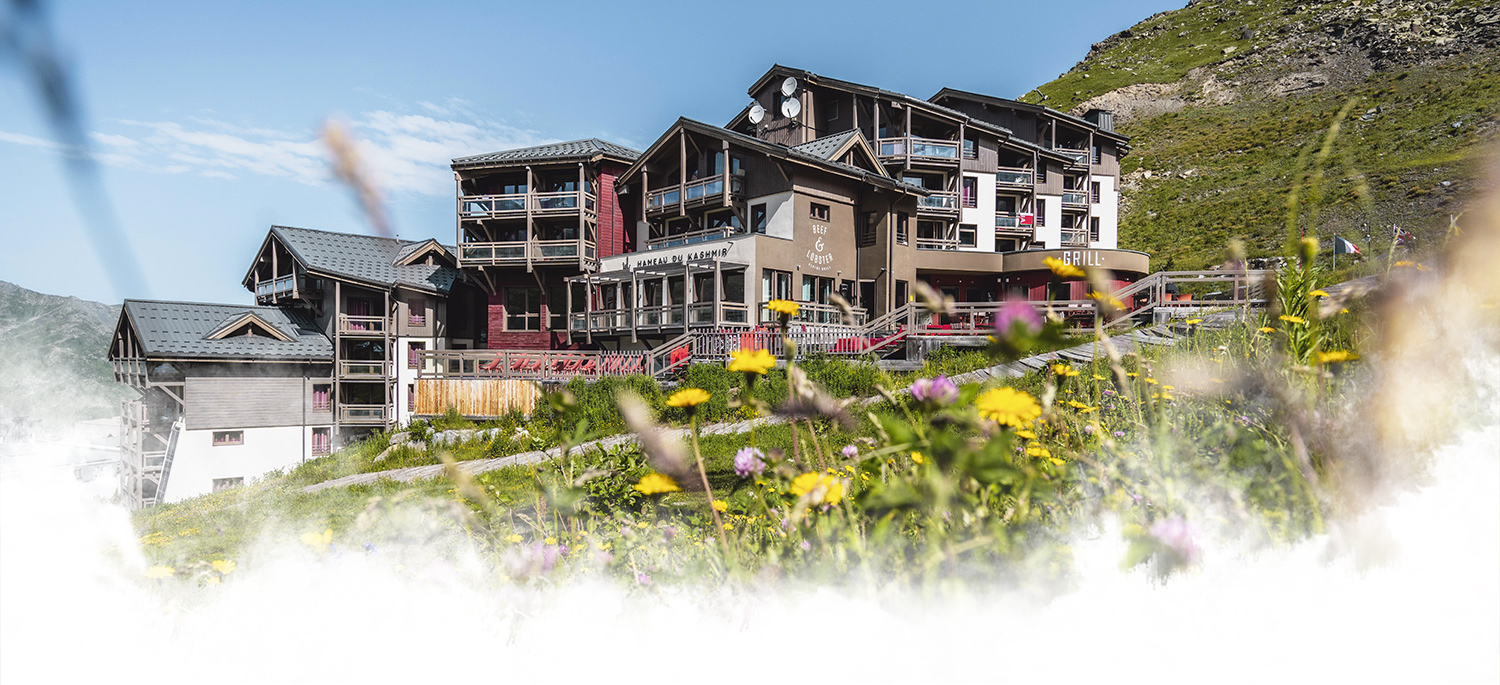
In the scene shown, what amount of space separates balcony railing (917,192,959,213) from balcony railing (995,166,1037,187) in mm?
4857

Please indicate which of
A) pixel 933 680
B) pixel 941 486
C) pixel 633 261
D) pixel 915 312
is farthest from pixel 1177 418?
pixel 633 261

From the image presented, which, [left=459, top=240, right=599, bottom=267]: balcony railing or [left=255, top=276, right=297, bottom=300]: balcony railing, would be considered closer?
[left=459, top=240, right=599, bottom=267]: balcony railing

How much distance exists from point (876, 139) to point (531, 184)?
52.7 feet

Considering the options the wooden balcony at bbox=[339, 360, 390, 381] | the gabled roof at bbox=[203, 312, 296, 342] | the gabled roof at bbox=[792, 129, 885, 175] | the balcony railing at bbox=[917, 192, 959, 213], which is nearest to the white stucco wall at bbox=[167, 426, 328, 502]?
the wooden balcony at bbox=[339, 360, 390, 381]

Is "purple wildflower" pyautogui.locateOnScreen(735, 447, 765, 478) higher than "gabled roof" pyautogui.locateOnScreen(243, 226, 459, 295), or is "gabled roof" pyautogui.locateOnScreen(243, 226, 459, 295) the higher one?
"gabled roof" pyautogui.locateOnScreen(243, 226, 459, 295)

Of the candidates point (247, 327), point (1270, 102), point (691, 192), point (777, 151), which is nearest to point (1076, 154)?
point (777, 151)

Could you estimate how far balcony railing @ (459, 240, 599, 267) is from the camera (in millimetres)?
30434

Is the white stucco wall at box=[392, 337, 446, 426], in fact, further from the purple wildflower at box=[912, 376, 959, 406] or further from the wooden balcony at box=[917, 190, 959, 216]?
the purple wildflower at box=[912, 376, 959, 406]

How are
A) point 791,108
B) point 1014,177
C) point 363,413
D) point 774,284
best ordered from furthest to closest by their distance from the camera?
1. point 1014,177
2. point 791,108
3. point 363,413
4. point 774,284

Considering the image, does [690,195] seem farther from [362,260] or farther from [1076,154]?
[1076,154]

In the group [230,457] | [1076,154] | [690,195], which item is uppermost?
[1076,154]

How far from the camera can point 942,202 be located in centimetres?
3341

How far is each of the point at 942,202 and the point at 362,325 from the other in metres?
27.8

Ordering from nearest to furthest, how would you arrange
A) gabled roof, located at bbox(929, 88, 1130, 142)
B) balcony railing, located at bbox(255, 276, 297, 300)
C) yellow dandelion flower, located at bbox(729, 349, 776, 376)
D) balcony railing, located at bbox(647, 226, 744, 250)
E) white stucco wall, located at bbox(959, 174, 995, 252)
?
yellow dandelion flower, located at bbox(729, 349, 776, 376), balcony railing, located at bbox(647, 226, 744, 250), balcony railing, located at bbox(255, 276, 297, 300), white stucco wall, located at bbox(959, 174, 995, 252), gabled roof, located at bbox(929, 88, 1130, 142)
